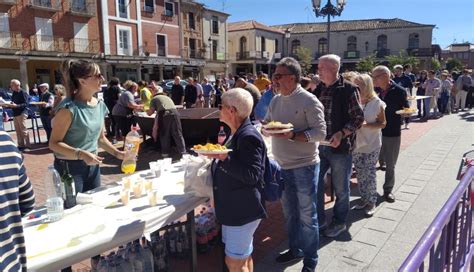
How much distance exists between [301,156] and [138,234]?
145cm

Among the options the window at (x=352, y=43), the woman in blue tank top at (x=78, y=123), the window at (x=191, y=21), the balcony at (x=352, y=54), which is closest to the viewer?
the woman in blue tank top at (x=78, y=123)

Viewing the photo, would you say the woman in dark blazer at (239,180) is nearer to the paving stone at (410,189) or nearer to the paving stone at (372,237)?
the paving stone at (372,237)

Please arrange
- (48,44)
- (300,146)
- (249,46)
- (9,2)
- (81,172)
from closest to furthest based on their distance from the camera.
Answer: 1. (81,172)
2. (300,146)
3. (9,2)
4. (48,44)
5. (249,46)

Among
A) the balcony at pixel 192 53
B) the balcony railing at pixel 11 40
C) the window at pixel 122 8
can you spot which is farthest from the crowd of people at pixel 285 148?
the balcony at pixel 192 53

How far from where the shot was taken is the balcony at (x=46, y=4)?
2434 centimetres

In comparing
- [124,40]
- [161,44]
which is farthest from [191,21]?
[124,40]

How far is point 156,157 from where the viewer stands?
7.83 metres

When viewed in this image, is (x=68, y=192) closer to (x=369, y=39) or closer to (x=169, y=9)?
(x=169, y=9)

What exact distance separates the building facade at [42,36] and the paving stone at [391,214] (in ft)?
74.6

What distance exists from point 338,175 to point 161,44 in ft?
107

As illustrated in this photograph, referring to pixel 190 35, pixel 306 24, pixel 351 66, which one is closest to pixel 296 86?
pixel 190 35

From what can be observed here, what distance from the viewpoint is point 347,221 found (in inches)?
164

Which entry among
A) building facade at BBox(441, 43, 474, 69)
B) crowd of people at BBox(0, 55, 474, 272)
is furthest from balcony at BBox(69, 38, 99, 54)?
building facade at BBox(441, 43, 474, 69)

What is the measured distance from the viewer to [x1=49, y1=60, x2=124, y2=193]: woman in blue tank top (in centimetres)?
261
